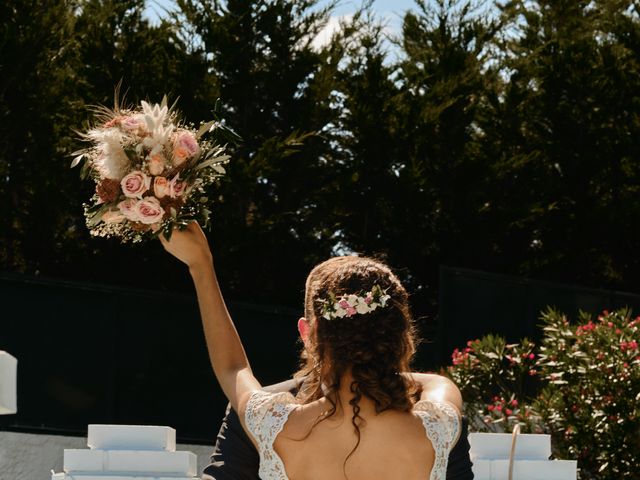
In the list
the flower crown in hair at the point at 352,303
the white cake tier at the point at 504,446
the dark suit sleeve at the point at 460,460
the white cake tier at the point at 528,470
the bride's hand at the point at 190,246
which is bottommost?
the white cake tier at the point at 528,470

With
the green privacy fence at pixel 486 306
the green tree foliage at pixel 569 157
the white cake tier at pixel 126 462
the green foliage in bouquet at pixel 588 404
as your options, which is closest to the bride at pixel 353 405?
the white cake tier at pixel 126 462

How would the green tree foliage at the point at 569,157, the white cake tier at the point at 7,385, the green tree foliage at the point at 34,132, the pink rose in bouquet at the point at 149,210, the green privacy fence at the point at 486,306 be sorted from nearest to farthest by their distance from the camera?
the pink rose in bouquet at the point at 149,210
the white cake tier at the point at 7,385
the green privacy fence at the point at 486,306
the green tree foliage at the point at 34,132
the green tree foliage at the point at 569,157

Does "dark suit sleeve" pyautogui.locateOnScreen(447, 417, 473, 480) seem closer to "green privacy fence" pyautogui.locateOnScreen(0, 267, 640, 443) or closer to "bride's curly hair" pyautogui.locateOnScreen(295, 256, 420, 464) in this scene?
"bride's curly hair" pyautogui.locateOnScreen(295, 256, 420, 464)

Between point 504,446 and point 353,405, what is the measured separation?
201 centimetres

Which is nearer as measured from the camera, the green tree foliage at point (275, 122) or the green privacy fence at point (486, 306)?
the green privacy fence at point (486, 306)

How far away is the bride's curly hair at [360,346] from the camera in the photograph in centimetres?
236

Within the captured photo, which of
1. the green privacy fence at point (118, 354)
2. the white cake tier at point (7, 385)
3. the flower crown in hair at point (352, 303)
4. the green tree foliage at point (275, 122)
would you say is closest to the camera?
the flower crown in hair at point (352, 303)

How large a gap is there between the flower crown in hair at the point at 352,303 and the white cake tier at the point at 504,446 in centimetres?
194

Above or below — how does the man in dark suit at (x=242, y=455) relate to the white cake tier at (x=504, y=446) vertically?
above

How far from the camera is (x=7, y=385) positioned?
12.3 feet

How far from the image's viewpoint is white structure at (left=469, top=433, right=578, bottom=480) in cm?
414

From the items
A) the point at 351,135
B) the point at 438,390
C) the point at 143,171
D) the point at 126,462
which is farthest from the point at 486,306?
the point at 438,390

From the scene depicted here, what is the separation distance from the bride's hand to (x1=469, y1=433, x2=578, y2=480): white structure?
1.89 meters

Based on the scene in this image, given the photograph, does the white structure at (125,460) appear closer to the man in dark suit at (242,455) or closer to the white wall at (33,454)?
the man in dark suit at (242,455)
